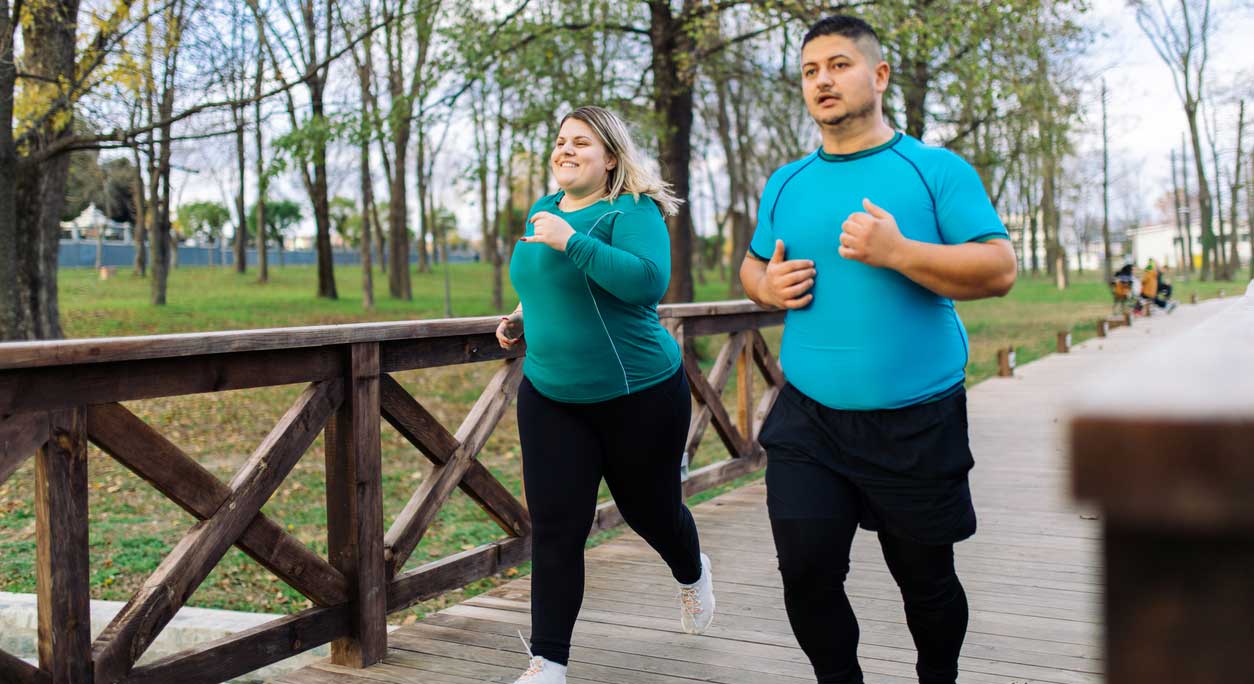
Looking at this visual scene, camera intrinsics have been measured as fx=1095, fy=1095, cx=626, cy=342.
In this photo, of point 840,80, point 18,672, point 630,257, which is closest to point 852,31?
point 840,80

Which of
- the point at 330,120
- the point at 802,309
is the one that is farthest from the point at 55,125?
the point at 802,309

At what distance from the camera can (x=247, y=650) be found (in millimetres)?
3326

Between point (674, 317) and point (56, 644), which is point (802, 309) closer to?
point (56, 644)

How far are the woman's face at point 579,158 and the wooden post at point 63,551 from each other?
4.80 ft

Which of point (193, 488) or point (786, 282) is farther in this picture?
point (193, 488)

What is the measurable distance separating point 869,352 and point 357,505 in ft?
6.27

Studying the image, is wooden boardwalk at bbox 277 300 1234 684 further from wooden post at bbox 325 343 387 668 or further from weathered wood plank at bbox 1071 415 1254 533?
weathered wood plank at bbox 1071 415 1254 533

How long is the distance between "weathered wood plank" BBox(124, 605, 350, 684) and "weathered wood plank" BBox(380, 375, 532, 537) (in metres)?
0.70

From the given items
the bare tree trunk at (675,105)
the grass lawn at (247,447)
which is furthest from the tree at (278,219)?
the bare tree trunk at (675,105)

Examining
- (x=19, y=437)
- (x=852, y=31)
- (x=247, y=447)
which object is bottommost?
(x=247, y=447)

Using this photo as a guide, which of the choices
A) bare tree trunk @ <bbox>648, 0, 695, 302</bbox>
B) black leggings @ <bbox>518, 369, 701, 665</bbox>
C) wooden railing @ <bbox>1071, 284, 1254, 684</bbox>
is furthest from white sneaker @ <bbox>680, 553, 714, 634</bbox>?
bare tree trunk @ <bbox>648, 0, 695, 302</bbox>

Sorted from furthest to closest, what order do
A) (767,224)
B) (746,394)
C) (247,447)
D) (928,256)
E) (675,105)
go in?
(675,105) → (247,447) → (746,394) → (767,224) → (928,256)

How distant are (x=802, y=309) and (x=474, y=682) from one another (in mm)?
1675

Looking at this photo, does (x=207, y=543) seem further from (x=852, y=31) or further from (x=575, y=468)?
(x=852, y=31)
